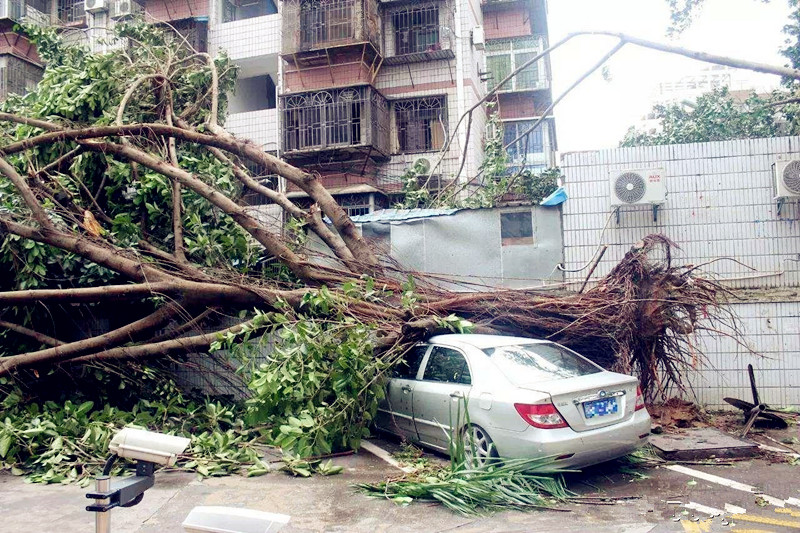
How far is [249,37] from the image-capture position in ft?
60.4

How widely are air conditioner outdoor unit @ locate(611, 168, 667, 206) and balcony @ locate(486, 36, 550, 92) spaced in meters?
12.6

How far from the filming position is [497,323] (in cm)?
795

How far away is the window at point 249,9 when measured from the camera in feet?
64.4

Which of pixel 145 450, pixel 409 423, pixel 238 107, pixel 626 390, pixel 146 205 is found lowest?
pixel 409 423

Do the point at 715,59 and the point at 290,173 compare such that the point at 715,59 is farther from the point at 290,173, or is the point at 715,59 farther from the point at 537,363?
the point at 290,173

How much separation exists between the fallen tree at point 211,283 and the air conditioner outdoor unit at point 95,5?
30.0 feet

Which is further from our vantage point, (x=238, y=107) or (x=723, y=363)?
(x=238, y=107)

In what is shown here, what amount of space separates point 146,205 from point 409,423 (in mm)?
5346

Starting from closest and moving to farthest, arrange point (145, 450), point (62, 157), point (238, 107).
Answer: point (145, 450), point (62, 157), point (238, 107)

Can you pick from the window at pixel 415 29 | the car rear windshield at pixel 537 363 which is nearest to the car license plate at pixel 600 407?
the car rear windshield at pixel 537 363

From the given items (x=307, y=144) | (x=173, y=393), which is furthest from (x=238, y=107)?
(x=173, y=393)

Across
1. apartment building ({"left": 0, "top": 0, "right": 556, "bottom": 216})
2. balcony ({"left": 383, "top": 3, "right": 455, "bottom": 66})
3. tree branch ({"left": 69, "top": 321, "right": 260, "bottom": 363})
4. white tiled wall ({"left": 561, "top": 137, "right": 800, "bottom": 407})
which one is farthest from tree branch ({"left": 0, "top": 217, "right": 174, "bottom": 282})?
balcony ({"left": 383, "top": 3, "right": 455, "bottom": 66})

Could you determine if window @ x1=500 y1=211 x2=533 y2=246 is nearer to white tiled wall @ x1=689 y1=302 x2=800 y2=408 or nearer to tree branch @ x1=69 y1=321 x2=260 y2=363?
white tiled wall @ x1=689 y1=302 x2=800 y2=408

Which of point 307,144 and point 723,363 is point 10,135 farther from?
point 723,363
